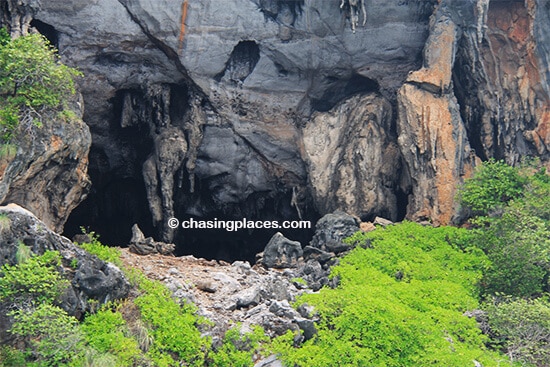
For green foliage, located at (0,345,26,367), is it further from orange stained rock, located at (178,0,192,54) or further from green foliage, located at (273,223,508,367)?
orange stained rock, located at (178,0,192,54)

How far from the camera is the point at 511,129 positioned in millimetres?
21234

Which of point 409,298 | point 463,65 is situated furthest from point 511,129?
point 409,298

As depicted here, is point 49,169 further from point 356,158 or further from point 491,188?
point 491,188

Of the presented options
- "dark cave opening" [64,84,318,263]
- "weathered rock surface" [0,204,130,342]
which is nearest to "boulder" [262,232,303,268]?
"dark cave opening" [64,84,318,263]

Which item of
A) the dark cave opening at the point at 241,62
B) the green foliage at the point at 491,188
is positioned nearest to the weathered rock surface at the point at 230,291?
the green foliage at the point at 491,188

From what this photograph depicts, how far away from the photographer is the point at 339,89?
74.1ft

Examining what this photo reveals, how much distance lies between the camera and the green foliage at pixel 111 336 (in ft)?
42.5

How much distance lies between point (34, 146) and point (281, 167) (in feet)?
32.2

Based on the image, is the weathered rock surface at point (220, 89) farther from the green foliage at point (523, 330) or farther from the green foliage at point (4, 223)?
the green foliage at point (4, 223)

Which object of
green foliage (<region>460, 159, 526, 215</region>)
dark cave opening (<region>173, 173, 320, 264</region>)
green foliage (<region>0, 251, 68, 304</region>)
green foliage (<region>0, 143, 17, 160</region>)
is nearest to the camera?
green foliage (<region>0, 251, 68, 304</region>)

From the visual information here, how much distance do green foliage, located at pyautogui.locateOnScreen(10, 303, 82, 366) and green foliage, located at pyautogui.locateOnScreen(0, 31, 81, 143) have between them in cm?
445

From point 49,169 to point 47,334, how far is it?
528 centimetres

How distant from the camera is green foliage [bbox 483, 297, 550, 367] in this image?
14.6 metres

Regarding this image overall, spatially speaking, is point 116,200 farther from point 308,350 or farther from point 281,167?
point 308,350
